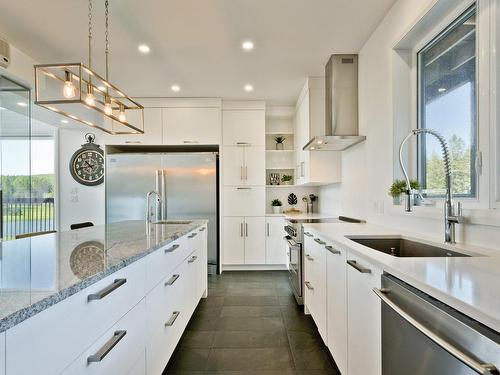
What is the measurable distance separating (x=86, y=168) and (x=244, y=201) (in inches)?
108

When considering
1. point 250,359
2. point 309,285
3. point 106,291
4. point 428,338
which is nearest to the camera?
point 428,338

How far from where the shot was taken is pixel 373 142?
8.29 feet

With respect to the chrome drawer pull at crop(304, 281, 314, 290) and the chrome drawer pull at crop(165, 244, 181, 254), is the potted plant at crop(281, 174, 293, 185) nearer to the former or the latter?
the chrome drawer pull at crop(304, 281, 314, 290)

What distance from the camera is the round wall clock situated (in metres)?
4.64

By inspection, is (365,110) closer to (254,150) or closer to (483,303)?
(254,150)

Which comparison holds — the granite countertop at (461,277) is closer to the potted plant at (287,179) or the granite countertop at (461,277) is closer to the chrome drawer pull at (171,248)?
the chrome drawer pull at (171,248)

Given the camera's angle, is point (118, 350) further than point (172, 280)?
No

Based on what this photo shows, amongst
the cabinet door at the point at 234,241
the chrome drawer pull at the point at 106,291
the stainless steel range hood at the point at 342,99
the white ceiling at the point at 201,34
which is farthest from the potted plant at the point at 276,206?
the chrome drawer pull at the point at 106,291

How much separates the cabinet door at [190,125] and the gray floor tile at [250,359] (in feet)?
9.57

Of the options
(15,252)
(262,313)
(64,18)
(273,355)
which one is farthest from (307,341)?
(64,18)

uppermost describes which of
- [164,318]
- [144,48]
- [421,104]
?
[144,48]

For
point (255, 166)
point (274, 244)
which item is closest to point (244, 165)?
point (255, 166)

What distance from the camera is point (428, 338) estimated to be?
0.79 metres

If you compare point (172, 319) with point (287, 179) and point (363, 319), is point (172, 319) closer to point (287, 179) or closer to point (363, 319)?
point (363, 319)
